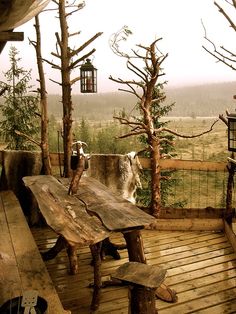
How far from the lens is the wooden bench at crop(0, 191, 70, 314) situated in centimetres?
264

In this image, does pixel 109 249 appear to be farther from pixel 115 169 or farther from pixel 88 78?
pixel 88 78

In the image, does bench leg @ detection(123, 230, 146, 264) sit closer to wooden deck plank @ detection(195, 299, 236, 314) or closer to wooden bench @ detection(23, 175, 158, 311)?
wooden bench @ detection(23, 175, 158, 311)

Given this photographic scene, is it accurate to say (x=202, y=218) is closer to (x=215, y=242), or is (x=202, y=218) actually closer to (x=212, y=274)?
(x=215, y=242)

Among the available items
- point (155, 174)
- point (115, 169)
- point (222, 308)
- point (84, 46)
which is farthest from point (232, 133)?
point (115, 169)

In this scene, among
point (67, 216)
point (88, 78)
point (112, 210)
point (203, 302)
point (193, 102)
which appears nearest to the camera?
point (67, 216)

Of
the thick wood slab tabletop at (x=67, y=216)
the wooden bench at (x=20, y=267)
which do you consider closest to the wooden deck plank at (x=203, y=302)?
the thick wood slab tabletop at (x=67, y=216)

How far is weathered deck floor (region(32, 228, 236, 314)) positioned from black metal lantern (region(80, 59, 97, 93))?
97.6 inches

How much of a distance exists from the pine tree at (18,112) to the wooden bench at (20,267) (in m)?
5.26

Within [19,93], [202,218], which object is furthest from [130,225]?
[19,93]

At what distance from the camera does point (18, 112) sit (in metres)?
9.50

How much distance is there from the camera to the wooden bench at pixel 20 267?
104 inches

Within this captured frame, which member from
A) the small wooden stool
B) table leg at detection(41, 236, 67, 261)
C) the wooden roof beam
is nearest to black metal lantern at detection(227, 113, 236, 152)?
the small wooden stool

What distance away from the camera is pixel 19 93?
1016cm

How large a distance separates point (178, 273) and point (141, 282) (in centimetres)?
204
